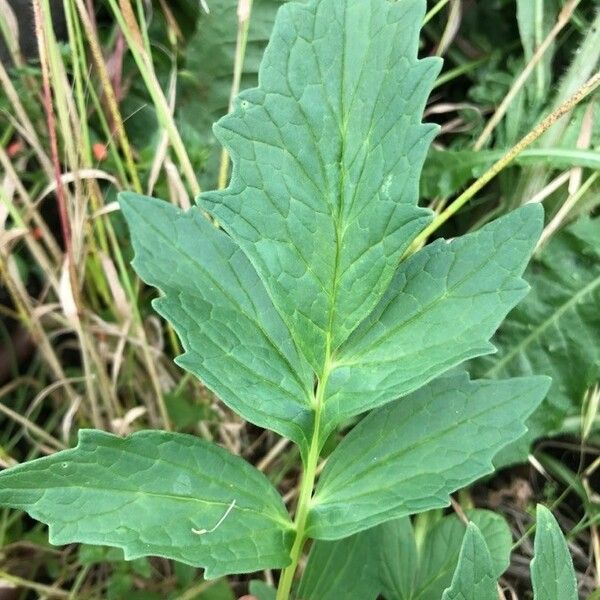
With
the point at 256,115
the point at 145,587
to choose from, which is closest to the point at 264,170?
the point at 256,115

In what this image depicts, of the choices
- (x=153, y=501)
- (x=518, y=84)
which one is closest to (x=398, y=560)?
(x=153, y=501)

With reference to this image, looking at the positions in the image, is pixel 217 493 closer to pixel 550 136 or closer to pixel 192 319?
pixel 192 319

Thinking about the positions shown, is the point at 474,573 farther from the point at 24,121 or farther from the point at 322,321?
the point at 24,121

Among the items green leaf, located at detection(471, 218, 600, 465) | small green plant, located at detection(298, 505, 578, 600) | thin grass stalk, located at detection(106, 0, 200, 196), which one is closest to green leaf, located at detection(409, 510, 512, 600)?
small green plant, located at detection(298, 505, 578, 600)

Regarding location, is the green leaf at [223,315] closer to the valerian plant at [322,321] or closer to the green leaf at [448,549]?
the valerian plant at [322,321]

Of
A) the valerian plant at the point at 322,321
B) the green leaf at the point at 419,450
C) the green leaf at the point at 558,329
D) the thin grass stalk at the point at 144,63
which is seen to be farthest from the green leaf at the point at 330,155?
the green leaf at the point at 558,329

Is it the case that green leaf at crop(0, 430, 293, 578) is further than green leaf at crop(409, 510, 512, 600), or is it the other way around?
green leaf at crop(409, 510, 512, 600)

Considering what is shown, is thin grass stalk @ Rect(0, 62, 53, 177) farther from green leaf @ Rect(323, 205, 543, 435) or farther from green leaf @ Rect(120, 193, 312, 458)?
green leaf @ Rect(323, 205, 543, 435)
